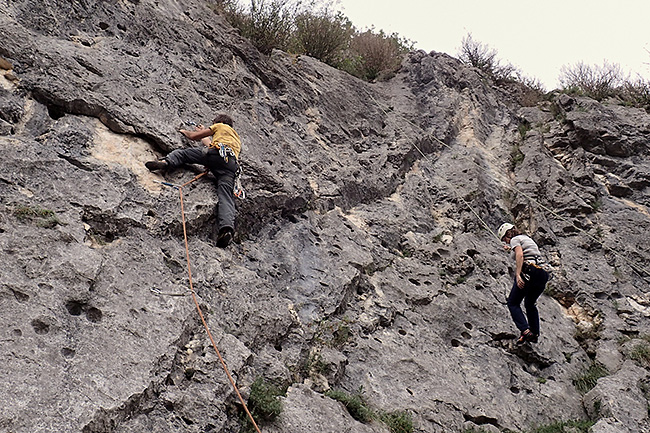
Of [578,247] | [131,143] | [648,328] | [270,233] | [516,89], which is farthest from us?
A: [516,89]

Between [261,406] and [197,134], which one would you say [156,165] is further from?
[261,406]

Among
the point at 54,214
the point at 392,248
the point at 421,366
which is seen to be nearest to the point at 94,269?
the point at 54,214

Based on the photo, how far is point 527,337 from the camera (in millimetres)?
6680

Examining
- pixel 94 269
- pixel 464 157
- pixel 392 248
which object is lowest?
pixel 94 269

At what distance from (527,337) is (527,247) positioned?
4.07 ft

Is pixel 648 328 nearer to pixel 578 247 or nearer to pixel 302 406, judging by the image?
pixel 578 247

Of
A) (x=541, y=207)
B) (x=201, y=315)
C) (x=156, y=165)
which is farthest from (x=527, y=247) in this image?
(x=156, y=165)

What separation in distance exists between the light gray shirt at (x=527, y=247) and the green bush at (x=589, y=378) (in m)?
1.82

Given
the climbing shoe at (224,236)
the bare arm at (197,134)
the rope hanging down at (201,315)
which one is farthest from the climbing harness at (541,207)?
the rope hanging down at (201,315)

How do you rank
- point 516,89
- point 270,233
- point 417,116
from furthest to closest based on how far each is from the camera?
point 516,89 < point 417,116 < point 270,233

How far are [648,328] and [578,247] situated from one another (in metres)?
1.94

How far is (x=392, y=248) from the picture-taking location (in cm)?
774

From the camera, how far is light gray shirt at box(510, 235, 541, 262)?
668 centimetres

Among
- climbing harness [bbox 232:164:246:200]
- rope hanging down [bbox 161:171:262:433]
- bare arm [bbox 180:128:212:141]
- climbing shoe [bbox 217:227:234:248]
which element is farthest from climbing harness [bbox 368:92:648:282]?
rope hanging down [bbox 161:171:262:433]
